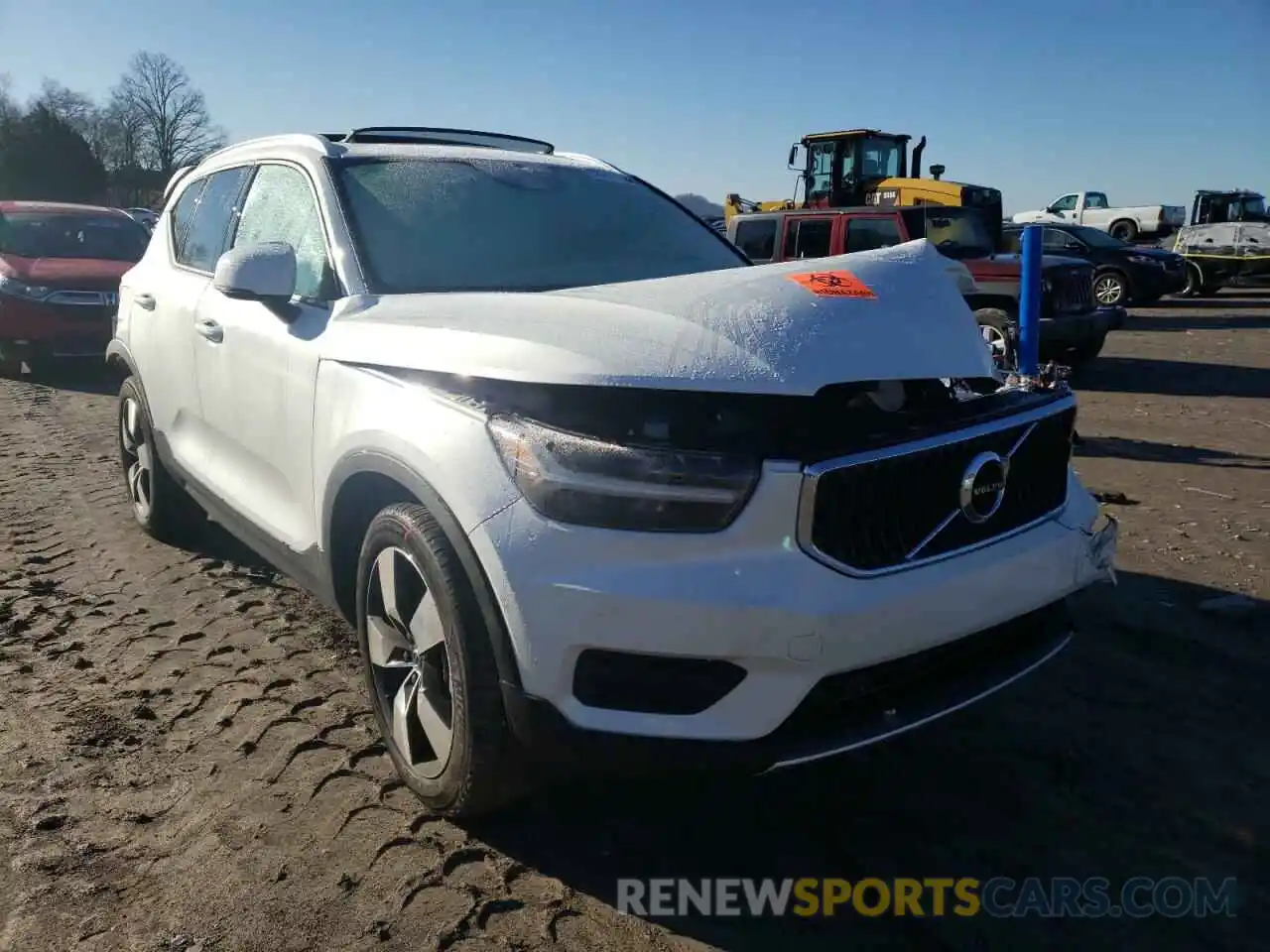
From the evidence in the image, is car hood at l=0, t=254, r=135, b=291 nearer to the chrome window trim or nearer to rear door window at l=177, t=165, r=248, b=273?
rear door window at l=177, t=165, r=248, b=273

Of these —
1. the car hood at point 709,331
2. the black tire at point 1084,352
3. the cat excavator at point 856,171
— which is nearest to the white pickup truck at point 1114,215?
the cat excavator at point 856,171

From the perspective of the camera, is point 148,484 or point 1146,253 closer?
point 148,484

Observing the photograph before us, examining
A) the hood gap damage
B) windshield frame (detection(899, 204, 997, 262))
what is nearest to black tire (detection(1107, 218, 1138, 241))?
windshield frame (detection(899, 204, 997, 262))

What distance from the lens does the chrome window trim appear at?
84.0 inches

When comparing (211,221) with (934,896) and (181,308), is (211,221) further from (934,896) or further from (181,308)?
(934,896)

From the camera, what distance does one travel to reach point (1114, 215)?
32312 millimetres

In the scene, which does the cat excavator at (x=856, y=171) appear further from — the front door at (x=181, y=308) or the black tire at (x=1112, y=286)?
the front door at (x=181, y=308)

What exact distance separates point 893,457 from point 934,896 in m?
1.05

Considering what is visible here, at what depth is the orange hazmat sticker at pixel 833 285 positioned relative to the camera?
8.22 ft

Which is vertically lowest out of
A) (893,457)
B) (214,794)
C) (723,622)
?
(214,794)

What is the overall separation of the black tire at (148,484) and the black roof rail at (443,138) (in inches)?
65.6

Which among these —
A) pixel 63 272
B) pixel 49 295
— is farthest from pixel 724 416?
pixel 63 272

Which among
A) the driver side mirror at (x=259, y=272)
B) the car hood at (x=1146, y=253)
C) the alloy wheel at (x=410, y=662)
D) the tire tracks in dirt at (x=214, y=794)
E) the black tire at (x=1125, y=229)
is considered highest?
the black tire at (x=1125, y=229)

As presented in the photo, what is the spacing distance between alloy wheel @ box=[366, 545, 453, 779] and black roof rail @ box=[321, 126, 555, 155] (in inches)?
76.6
